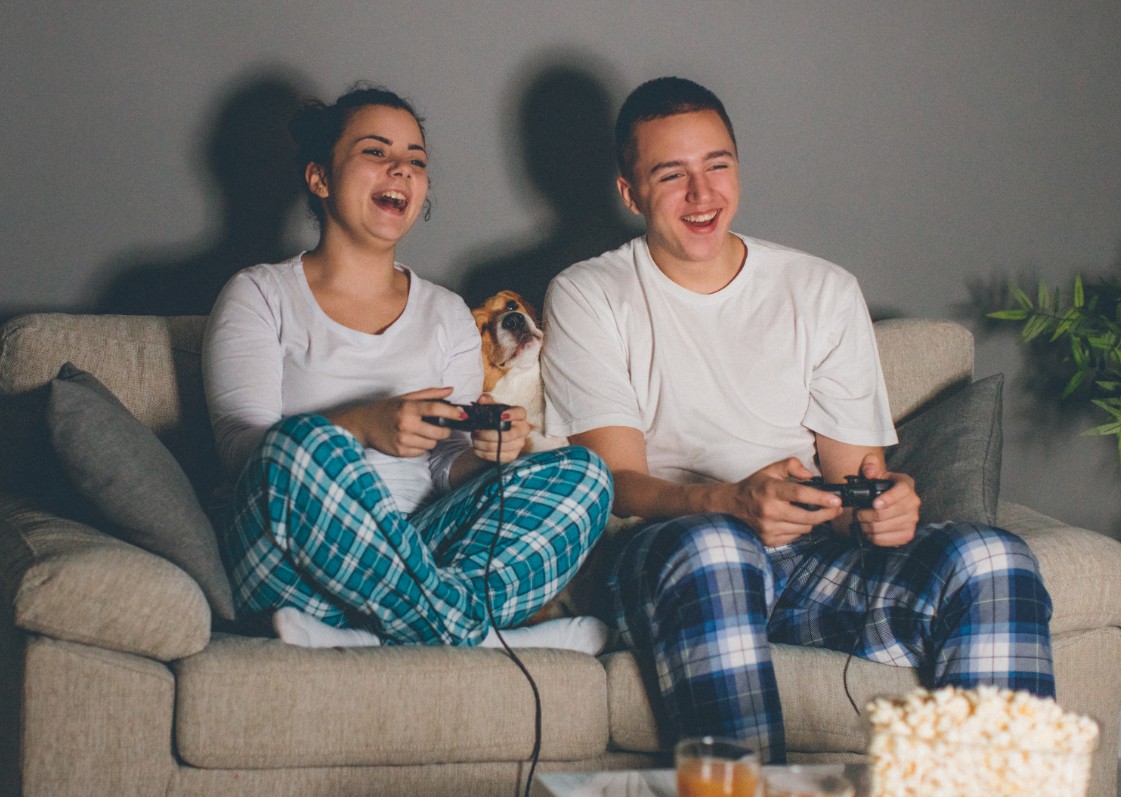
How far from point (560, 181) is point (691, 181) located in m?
0.73

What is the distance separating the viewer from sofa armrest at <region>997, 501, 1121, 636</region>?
170 centimetres

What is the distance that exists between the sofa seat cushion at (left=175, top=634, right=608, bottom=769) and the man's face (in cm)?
78

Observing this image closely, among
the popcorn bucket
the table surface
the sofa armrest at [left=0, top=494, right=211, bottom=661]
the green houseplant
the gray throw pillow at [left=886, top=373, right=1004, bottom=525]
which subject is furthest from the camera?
the green houseplant

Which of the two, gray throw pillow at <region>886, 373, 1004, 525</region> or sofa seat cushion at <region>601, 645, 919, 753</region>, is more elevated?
gray throw pillow at <region>886, 373, 1004, 525</region>

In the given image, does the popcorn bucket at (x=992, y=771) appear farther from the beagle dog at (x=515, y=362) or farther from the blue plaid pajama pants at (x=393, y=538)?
the beagle dog at (x=515, y=362)

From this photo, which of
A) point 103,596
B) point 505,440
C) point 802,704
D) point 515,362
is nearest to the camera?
point 103,596

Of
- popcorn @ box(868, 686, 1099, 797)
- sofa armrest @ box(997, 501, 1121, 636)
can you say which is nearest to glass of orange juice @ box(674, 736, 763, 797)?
popcorn @ box(868, 686, 1099, 797)

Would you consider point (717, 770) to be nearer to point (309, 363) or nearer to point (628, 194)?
point (309, 363)

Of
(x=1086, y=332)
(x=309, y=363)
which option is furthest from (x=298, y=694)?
(x=1086, y=332)

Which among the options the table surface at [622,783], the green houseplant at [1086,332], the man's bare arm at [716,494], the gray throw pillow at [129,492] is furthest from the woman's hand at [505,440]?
the green houseplant at [1086,332]

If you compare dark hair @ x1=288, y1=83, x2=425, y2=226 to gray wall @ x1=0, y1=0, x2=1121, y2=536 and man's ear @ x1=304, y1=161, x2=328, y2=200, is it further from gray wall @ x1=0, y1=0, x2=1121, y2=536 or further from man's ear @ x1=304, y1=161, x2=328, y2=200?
gray wall @ x1=0, y1=0, x2=1121, y2=536

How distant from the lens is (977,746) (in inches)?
33.3

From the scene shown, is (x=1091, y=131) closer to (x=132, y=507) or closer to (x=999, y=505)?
(x=999, y=505)

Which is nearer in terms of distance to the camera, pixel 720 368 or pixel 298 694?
pixel 298 694
